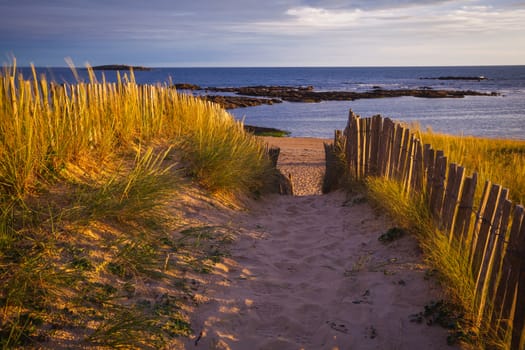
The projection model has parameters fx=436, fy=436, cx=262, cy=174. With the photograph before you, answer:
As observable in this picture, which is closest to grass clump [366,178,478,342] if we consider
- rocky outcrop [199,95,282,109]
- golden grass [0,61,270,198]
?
golden grass [0,61,270,198]

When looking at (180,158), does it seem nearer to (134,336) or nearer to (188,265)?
(188,265)

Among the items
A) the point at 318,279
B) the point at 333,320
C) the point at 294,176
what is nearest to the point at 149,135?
the point at 318,279

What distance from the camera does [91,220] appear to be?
3414mm

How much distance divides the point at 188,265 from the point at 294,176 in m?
8.21

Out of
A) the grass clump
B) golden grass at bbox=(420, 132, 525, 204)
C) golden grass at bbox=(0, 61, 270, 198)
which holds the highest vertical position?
golden grass at bbox=(0, 61, 270, 198)

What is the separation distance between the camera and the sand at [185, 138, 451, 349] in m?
2.80

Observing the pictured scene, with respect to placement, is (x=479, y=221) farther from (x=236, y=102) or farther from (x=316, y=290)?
(x=236, y=102)

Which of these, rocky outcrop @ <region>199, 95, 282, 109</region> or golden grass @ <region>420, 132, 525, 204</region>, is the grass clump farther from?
rocky outcrop @ <region>199, 95, 282, 109</region>

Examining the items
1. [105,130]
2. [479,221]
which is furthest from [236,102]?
[479,221]

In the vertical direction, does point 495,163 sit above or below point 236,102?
below

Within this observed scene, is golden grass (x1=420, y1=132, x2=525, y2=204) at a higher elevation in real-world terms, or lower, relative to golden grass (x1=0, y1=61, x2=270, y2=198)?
lower

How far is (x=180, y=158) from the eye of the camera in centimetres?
583

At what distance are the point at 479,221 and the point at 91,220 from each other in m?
2.82

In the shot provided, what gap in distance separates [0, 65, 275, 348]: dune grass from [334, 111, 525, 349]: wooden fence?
1.90 meters
